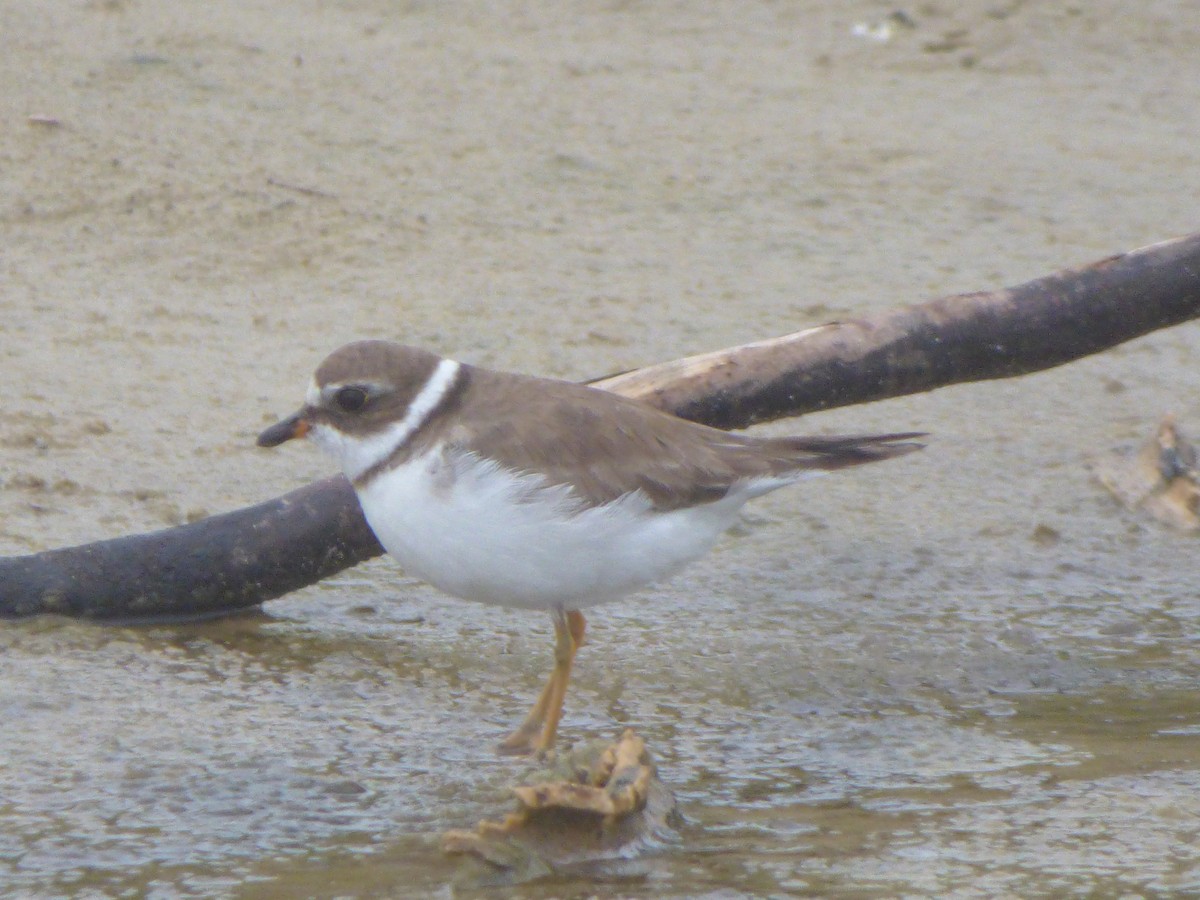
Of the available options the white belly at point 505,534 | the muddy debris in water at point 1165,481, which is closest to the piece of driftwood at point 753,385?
the white belly at point 505,534

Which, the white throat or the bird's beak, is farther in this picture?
the bird's beak

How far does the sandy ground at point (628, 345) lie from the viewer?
4188 mm

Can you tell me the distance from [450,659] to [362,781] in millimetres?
817

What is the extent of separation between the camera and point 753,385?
5.16 metres

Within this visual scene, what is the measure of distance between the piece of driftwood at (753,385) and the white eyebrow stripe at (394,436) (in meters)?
0.52

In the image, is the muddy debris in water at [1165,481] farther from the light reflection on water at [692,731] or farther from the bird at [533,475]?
the bird at [533,475]

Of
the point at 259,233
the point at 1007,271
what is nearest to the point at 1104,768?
the point at 1007,271

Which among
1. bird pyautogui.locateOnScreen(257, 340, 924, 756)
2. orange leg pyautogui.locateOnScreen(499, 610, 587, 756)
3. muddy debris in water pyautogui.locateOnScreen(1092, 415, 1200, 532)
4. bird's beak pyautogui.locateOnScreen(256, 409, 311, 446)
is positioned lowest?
orange leg pyautogui.locateOnScreen(499, 610, 587, 756)

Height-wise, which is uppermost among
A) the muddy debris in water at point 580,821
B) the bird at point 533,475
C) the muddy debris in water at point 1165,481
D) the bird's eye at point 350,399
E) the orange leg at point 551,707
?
the bird's eye at point 350,399

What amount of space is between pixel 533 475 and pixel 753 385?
107 centimetres

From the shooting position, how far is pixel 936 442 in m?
6.68

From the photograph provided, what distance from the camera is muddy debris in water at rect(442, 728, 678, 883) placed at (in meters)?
3.81

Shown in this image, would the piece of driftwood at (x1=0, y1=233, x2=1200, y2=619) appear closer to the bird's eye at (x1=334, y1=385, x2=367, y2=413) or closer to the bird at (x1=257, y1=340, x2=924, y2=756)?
the bird at (x1=257, y1=340, x2=924, y2=756)

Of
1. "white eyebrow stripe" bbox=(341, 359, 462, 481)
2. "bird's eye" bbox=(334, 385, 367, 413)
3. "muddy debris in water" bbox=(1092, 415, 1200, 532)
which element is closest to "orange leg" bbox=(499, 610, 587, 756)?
"white eyebrow stripe" bbox=(341, 359, 462, 481)
